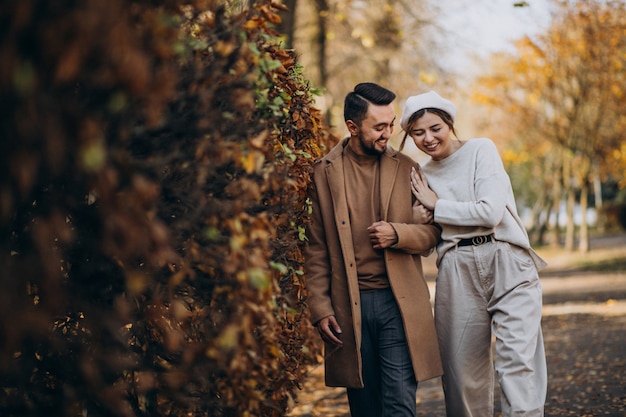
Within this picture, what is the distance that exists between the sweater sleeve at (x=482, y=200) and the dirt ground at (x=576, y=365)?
222 centimetres

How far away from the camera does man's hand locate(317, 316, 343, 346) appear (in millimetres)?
4098

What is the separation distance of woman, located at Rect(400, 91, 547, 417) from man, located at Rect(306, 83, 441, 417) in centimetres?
19

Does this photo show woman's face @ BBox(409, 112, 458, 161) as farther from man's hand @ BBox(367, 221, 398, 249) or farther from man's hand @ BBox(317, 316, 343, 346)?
man's hand @ BBox(317, 316, 343, 346)

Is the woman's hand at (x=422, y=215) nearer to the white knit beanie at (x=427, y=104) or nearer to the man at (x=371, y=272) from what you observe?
the man at (x=371, y=272)

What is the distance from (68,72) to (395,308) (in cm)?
273

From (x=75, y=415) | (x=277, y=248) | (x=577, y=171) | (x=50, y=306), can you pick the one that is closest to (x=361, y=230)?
(x=277, y=248)

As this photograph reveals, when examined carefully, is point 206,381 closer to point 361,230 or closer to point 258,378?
point 258,378

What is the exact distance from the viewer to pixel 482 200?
13.6 feet

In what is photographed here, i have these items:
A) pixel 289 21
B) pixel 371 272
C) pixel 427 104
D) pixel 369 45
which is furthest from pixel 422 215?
pixel 369 45

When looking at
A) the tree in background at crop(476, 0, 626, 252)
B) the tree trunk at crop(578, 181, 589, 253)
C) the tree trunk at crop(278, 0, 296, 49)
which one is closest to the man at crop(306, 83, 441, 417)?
the tree trunk at crop(278, 0, 296, 49)

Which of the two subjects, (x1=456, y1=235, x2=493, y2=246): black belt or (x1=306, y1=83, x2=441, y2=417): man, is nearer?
(x1=306, y1=83, x2=441, y2=417): man

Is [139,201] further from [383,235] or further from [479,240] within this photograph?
[479,240]

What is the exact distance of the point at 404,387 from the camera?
4035 millimetres

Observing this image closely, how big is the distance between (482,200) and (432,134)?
0.52m
